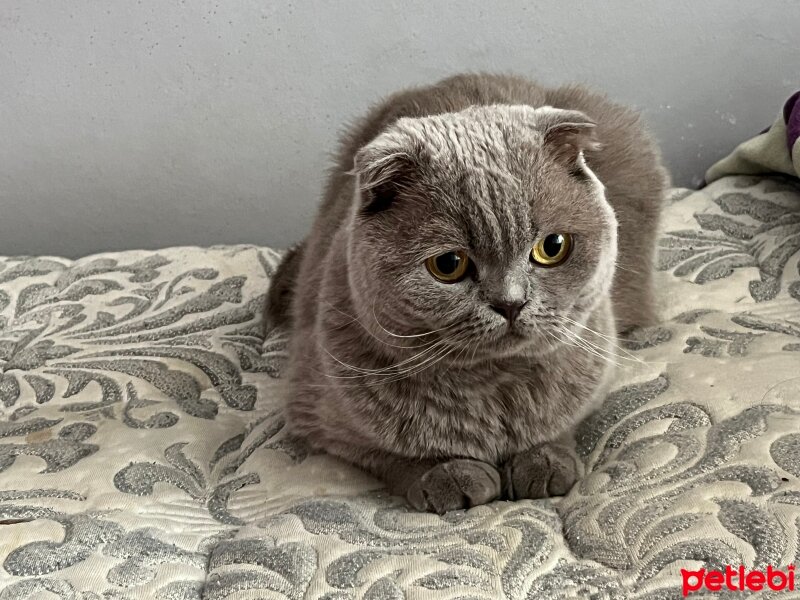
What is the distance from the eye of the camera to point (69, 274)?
180 centimetres

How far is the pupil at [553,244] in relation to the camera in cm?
95

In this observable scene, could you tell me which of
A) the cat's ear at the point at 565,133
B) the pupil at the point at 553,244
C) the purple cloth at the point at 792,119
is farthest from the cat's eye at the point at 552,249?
the purple cloth at the point at 792,119

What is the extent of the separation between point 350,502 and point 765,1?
1.65 m

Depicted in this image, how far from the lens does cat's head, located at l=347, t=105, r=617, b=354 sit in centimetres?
93

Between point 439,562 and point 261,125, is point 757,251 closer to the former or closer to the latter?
point 439,562

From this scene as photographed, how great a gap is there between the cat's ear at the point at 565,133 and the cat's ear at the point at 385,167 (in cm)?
18

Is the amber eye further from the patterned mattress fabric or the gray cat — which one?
the patterned mattress fabric

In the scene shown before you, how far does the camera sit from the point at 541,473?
106 cm

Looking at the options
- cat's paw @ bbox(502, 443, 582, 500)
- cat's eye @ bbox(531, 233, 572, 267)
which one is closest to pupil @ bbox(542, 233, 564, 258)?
cat's eye @ bbox(531, 233, 572, 267)
